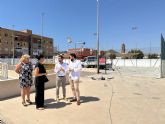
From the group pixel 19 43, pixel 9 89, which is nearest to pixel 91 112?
pixel 9 89

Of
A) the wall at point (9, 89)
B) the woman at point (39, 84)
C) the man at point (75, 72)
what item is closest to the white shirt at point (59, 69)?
the man at point (75, 72)

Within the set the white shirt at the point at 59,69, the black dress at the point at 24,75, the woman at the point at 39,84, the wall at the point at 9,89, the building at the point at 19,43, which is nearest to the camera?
the woman at the point at 39,84

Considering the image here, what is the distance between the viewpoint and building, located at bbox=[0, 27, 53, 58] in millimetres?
85875

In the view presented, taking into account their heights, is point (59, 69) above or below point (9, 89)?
above

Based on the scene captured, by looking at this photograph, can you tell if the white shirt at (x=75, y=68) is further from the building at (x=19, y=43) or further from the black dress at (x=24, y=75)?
the building at (x=19, y=43)

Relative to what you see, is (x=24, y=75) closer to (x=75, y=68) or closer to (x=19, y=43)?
(x=75, y=68)

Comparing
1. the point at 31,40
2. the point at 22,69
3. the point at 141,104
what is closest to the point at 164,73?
the point at 141,104

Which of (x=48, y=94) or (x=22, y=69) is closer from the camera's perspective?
(x=22, y=69)

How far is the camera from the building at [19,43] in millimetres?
85875

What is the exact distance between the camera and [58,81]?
8.61 metres

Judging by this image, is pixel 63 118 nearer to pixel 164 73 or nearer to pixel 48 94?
pixel 48 94

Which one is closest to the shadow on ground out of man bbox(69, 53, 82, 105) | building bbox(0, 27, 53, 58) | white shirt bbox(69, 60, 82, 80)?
man bbox(69, 53, 82, 105)

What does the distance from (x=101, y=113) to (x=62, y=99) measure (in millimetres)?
2286

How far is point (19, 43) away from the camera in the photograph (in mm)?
95125
